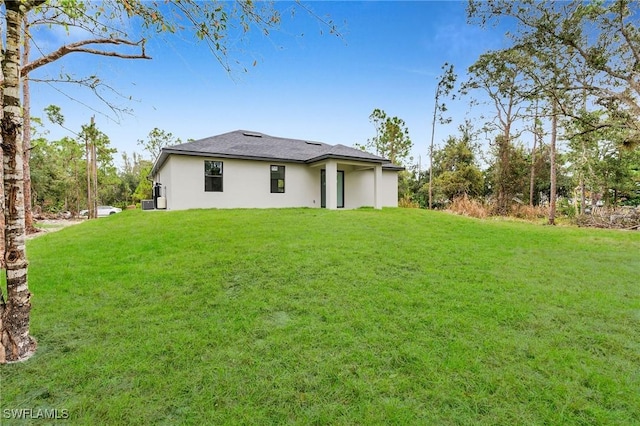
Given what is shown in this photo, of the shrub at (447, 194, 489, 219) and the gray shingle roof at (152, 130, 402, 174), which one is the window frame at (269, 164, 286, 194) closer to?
the gray shingle roof at (152, 130, 402, 174)

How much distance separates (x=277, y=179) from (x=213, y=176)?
9.77 feet

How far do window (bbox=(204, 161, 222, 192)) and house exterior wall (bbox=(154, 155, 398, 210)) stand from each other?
16 centimetres

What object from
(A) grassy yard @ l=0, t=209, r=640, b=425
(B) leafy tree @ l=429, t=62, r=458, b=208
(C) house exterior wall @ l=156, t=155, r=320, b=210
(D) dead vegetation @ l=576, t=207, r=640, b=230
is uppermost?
(B) leafy tree @ l=429, t=62, r=458, b=208

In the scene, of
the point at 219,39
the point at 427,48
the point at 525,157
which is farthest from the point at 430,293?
the point at 525,157

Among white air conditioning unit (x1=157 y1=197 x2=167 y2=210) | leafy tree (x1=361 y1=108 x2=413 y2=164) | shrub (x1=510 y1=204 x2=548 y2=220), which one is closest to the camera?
white air conditioning unit (x1=157 y1=197 x2=167 y2=210)

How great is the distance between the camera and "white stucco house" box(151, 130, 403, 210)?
40.2ft

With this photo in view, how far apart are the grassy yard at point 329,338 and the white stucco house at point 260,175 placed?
21.6 feet

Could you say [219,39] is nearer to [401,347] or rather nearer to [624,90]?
[401,347]

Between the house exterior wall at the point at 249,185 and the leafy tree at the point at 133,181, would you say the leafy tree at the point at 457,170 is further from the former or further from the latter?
the leafy tree at the point at 133,181

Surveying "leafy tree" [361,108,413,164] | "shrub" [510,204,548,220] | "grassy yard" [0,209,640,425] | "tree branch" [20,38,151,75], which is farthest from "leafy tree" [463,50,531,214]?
"tree branch" [20,38,151,75]

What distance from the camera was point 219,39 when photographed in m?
3.12

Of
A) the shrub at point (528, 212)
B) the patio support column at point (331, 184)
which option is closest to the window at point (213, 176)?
the patio support column at point (331, 184)

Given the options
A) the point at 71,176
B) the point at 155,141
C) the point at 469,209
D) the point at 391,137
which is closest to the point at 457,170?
the point at 391,137

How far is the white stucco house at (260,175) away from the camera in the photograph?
40.2ft
